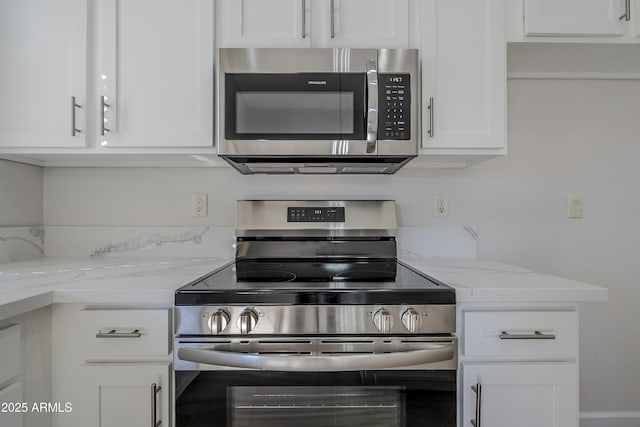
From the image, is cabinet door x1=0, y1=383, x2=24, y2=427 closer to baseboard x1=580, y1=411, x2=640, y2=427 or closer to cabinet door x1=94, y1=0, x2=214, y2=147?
cabinet door x1=94, y1=0, x2=214, y2=147

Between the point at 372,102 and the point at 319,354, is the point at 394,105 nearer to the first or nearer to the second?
the point at 372,102

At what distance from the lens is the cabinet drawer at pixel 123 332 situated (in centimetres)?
109

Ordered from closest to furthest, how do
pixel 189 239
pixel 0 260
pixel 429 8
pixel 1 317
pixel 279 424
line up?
pixel 1 317 → pixel 279 424 → pixel 429 8 → pixel 0 260 → pixel 189 239

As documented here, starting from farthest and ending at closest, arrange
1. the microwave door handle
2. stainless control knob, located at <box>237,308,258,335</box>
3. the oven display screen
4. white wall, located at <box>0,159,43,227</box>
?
1. the oven display screen
2. white wall, located at <box>0,159,43,227</box>
3. the microwave door handle
4. stainless control knob, located at <box>237,308,258,335</box>

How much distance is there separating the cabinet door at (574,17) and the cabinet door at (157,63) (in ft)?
4.22

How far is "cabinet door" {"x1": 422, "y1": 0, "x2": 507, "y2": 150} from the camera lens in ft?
4.78

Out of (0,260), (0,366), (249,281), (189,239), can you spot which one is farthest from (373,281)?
(0,260)

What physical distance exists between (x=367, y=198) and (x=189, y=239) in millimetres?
893

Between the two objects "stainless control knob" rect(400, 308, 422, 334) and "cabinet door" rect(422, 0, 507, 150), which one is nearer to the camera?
"stainless control knob" rect(400, 308, 422, 334)

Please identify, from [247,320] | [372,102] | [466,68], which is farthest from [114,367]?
[466,68]

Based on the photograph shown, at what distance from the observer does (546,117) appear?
187cm

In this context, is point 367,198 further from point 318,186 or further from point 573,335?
point 573,335

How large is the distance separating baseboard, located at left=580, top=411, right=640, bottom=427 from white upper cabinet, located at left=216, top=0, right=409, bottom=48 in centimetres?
200

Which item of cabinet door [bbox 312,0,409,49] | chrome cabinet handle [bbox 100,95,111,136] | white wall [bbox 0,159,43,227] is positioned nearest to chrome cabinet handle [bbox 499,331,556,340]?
cabinet door [bbox 312,0,409,49]
